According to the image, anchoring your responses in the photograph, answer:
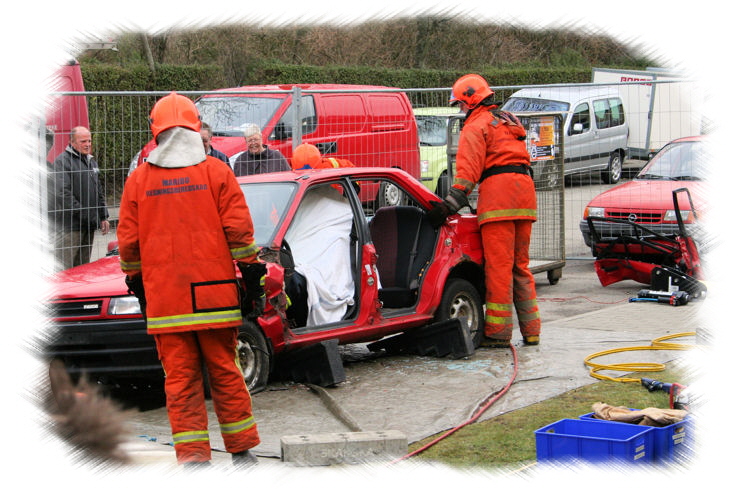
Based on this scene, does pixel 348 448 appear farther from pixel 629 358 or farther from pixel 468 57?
pixel 468 57

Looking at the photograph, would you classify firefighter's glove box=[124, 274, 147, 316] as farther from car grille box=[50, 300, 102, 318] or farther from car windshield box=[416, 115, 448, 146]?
car windshield box=[416, 115, 448, 146]

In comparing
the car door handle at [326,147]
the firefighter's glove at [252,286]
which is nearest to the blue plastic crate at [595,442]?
the firefighter's glove at [252,286]

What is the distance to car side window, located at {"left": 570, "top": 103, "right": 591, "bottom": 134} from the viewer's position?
1878 centimetres

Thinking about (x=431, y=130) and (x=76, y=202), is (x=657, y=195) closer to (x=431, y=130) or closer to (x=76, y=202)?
(x=431, y=130)

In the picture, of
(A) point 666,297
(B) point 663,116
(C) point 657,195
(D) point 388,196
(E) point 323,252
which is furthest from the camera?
(B) point 663,116

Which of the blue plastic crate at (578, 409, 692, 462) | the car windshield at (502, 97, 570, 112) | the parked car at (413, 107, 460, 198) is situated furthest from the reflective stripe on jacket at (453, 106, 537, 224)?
the car windshield at (502, 97, 570, 112)

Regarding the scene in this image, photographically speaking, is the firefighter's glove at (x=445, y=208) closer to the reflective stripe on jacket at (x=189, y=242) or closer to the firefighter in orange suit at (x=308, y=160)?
the firefighter in orange suit at (x=308, y=160)

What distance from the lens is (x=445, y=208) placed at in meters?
7.78

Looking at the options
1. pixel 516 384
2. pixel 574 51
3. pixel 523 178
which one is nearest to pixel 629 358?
pixel 516 384

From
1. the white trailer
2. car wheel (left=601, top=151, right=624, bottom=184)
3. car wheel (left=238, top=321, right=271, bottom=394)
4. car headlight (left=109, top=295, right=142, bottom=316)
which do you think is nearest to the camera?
car headlight (left=109, top=295, right=142, bottom=316)

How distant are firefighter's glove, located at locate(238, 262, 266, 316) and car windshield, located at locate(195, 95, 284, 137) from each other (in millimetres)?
6925

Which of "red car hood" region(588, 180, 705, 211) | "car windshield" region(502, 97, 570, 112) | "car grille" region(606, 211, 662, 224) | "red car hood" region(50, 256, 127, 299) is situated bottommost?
"red car hood" region(50, 256, 127, 299)

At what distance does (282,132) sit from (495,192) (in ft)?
16.0

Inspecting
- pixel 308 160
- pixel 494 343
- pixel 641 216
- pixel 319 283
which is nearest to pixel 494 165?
pixel 494 343
